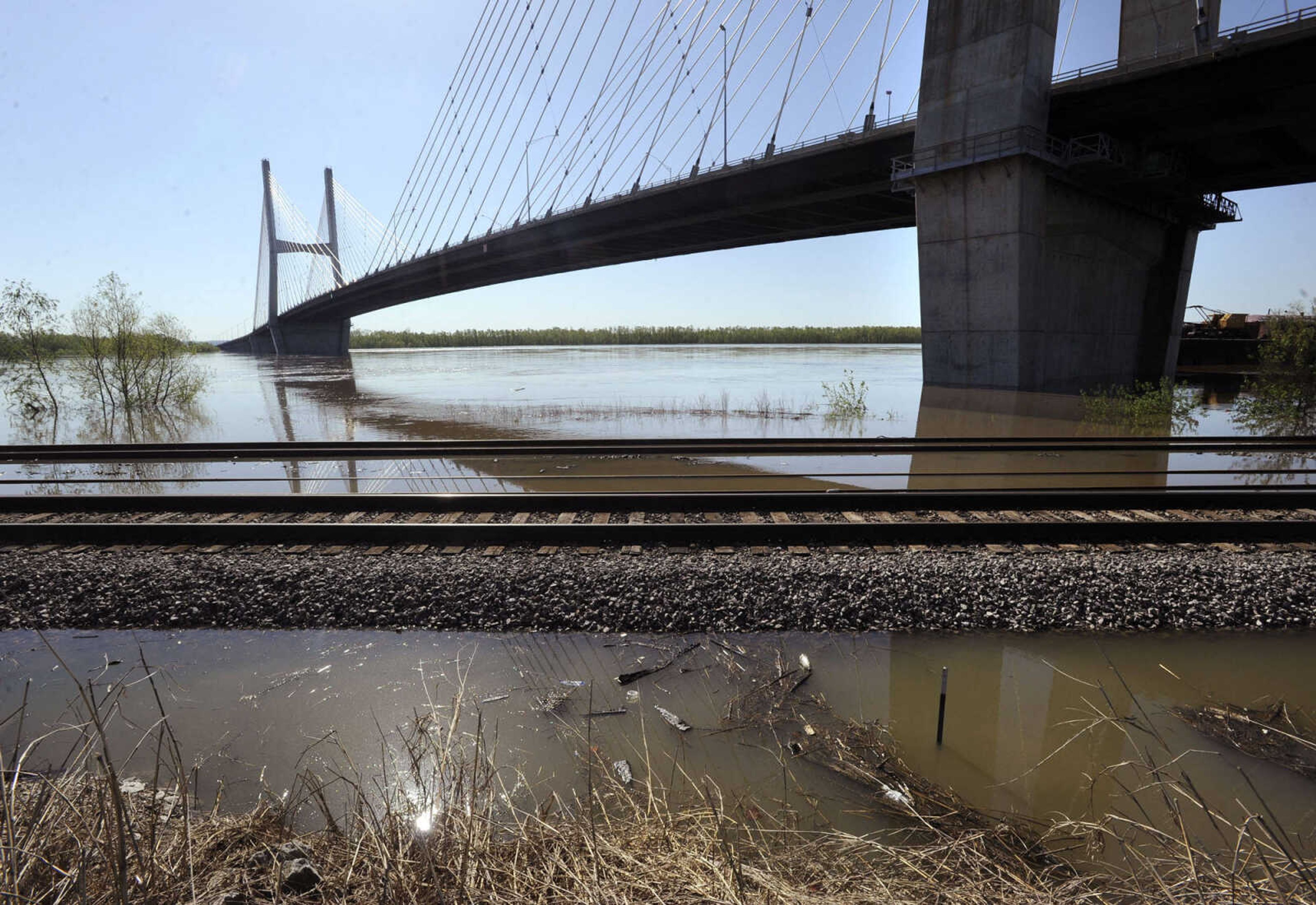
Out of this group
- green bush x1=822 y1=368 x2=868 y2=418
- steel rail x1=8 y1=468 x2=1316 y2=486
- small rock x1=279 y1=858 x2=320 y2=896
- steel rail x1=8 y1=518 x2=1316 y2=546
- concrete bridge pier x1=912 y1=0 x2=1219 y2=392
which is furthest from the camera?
concrete bridge pier x1=912 y1=0 x2=1219 y2=392

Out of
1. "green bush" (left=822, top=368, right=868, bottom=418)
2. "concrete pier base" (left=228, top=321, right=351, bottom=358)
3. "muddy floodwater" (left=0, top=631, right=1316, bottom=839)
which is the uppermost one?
"concrete pier base" (left=228, top=321, right=351, bottom=358)

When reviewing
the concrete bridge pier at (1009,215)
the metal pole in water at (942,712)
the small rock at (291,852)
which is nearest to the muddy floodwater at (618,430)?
the concrete bridge pier at (1009,215)

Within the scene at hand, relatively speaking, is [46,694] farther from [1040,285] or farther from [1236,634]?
[1040,285]

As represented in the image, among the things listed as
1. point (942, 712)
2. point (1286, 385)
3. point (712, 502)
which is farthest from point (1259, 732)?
point (1286, 385)

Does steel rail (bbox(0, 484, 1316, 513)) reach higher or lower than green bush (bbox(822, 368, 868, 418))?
lower

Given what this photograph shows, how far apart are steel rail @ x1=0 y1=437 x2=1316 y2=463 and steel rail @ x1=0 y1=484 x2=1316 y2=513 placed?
343cm

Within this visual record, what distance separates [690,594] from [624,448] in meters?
6.54

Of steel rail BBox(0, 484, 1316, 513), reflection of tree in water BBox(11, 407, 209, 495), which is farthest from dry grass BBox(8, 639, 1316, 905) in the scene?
reflection of tree in water BBox(11, 407, 209, 495)

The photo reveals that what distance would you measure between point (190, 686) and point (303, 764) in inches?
55.2

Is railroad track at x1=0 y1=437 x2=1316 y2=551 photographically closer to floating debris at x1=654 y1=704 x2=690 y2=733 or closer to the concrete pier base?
floating debris at x1=654 y1=704 x2=690 y2=733

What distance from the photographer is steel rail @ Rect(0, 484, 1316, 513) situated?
24.6 feet

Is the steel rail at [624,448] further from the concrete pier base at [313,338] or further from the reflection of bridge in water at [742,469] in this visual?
the concrete pier base at [313,338]

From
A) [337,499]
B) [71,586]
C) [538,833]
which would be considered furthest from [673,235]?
[538,833]

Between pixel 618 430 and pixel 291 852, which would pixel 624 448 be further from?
pixel 291 852
